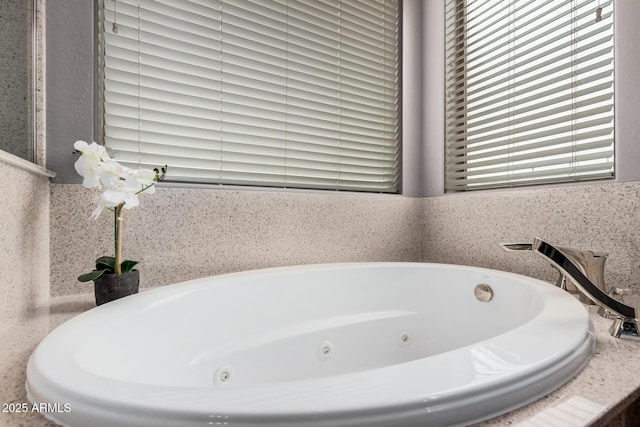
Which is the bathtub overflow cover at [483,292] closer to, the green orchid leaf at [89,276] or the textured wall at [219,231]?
the textured wall at [219,231]

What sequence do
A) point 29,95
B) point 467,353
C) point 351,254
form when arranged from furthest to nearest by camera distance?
point 351,254 < point 29,95 < point 467,353

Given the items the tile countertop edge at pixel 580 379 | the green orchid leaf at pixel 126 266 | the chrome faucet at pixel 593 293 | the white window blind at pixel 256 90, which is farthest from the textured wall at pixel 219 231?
the chrome faucet at pixel 593 293

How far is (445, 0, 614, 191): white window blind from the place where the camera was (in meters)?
1.16

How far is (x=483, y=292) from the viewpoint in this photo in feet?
3.87

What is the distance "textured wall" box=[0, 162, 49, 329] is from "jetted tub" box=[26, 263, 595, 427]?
9.1 inches

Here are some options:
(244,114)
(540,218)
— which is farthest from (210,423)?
(540,218)

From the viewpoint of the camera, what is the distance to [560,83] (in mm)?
1274

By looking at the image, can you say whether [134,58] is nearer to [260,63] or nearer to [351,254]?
[260,63]

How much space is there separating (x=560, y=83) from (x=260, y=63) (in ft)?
3.96

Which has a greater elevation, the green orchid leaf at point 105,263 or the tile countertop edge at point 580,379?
the green orchid leaf at point 105,263

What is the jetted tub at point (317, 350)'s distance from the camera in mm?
333

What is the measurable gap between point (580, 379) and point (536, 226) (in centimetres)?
94

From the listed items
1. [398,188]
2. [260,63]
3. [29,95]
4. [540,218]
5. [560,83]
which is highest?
[260,63]

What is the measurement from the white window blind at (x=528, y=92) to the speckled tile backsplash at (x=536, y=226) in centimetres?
10
